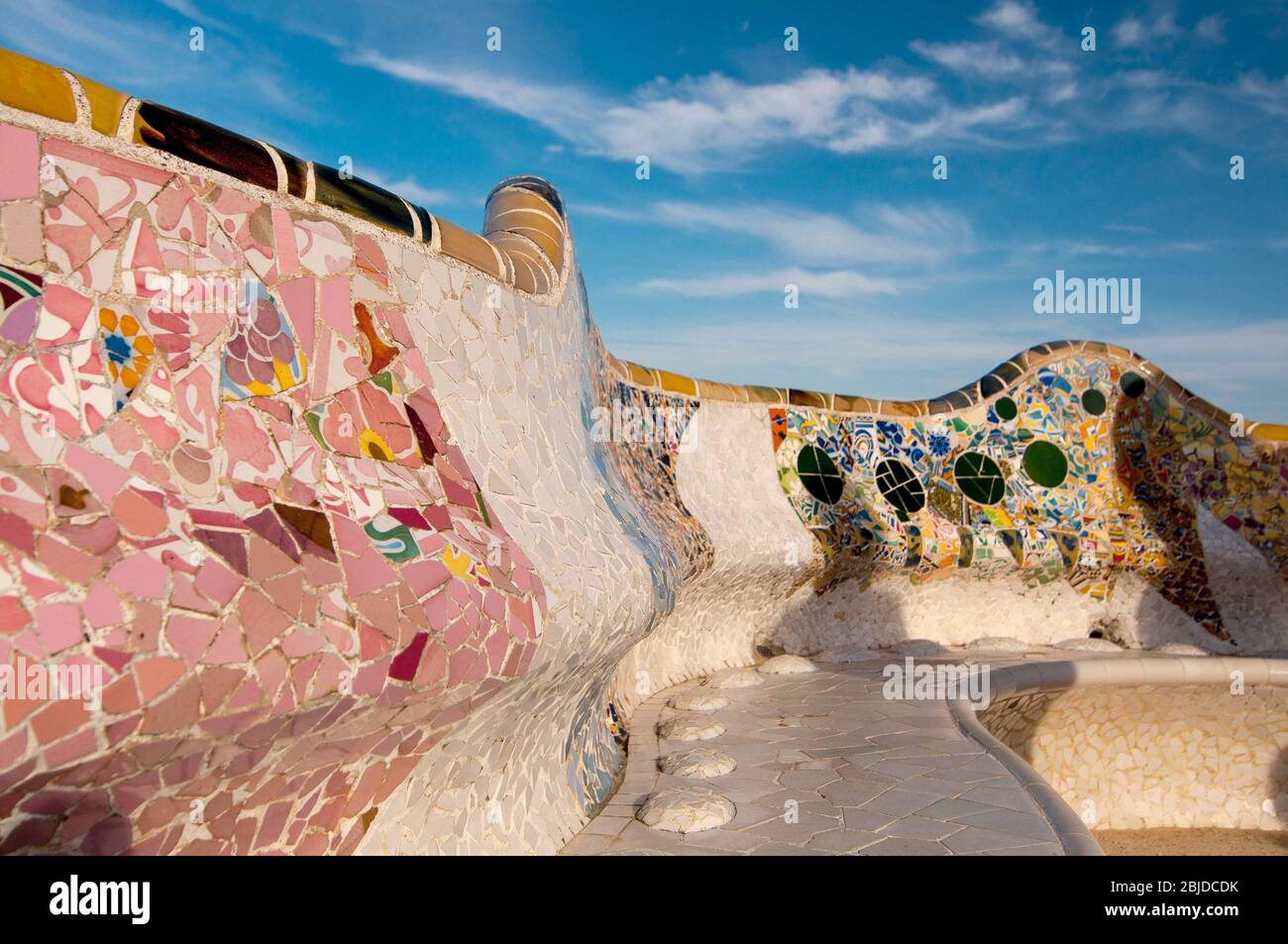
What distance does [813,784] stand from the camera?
394 centimetres

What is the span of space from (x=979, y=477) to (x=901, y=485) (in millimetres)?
797

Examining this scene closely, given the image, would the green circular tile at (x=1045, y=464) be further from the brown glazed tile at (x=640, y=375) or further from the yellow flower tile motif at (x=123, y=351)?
the yellow flower tile motif at (x=123, y=351)

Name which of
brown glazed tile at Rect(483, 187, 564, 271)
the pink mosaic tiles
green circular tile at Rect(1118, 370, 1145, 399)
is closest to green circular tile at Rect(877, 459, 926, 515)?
green circular tile at Rect(1118, 370, 1145, 399)

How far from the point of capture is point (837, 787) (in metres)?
3.89

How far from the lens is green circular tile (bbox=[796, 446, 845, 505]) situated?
294 inches

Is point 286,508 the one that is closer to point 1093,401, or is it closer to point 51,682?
point 51,682

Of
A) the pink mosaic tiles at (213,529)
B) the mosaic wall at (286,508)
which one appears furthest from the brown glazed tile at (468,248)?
the pink mosaic tiles at (213,529)

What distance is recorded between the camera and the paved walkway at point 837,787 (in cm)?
324

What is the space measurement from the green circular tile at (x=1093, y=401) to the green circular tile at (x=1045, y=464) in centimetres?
50

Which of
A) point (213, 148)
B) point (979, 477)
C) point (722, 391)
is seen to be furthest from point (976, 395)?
point (213, 148)

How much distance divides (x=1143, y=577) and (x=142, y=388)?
27.0ft

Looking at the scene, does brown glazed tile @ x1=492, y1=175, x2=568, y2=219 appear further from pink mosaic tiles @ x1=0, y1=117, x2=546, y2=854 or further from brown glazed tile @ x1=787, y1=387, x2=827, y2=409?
brown glazed tile @ x1=787, y1=387, x2=827, y2=409
